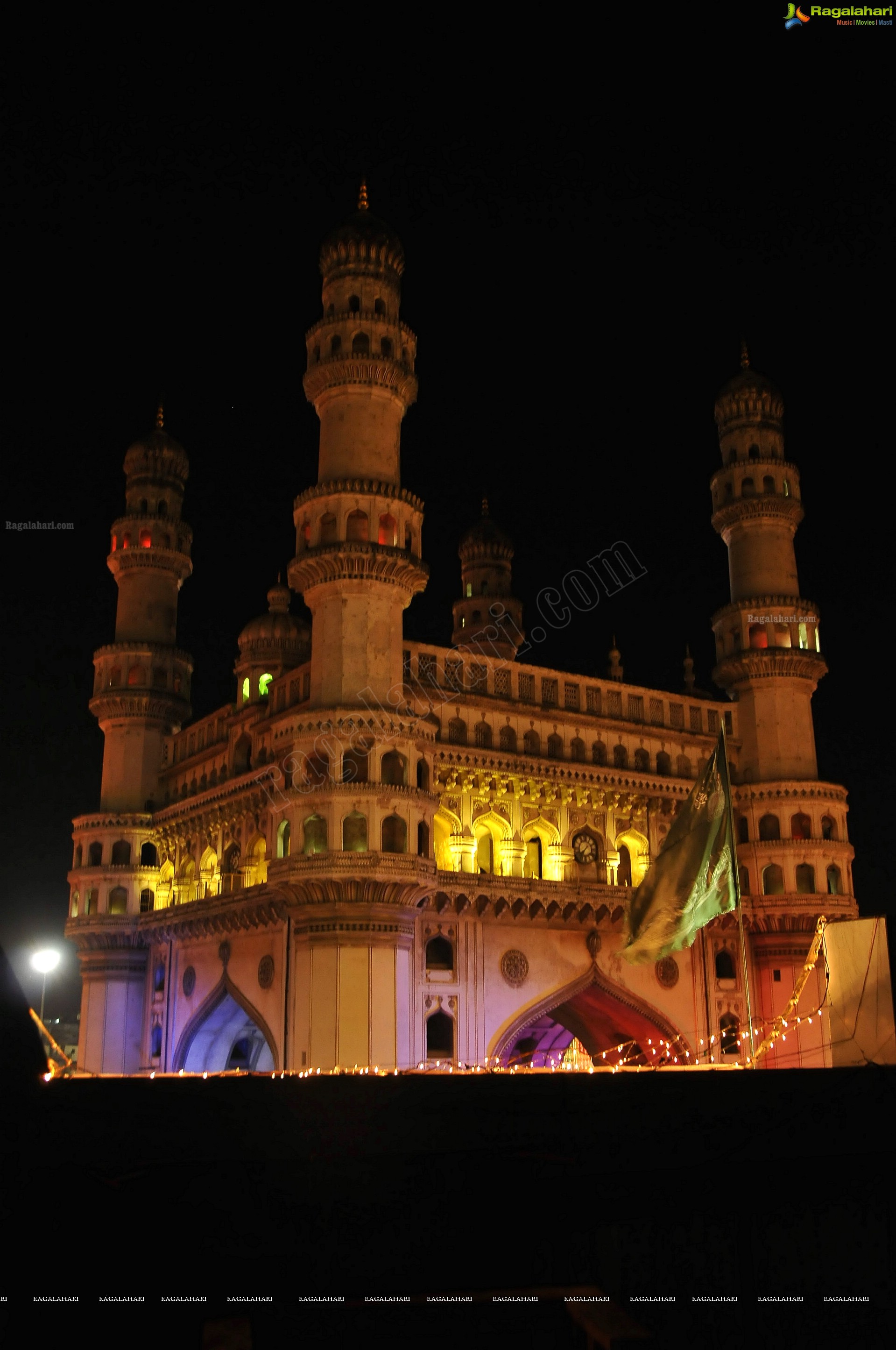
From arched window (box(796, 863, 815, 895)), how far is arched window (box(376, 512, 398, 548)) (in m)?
16.8

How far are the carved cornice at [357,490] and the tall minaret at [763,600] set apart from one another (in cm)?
1425

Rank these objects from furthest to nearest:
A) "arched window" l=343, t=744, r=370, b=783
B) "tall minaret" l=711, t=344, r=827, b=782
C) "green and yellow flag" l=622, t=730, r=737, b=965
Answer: "tall minaret" l=711, t=344, r=827, b=782, "arched window" l=343, t=744, r=370, b=783, "green and yellow flag" l=622, t=730, r=737, b=965

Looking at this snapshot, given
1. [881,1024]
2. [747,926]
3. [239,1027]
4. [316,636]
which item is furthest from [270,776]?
[881,1024]

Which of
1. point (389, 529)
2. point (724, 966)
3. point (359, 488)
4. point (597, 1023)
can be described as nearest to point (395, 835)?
point (389, 529)

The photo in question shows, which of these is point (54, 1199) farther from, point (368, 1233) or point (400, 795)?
point (400, 795)

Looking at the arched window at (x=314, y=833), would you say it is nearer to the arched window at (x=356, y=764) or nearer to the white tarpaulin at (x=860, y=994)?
the arched window at (x=356, y=764)

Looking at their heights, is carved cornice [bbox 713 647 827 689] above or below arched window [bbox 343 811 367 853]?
above

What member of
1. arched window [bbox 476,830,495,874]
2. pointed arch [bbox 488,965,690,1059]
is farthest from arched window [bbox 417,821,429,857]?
pointed arch [bbox 488,965,690,1059]

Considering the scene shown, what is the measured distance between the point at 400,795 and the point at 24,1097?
61.7ft

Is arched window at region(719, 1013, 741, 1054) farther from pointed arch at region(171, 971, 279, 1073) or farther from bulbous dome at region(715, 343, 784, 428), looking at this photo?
bulbous dome at region(715, 343, 784, 428)

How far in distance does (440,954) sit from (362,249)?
20252 mm

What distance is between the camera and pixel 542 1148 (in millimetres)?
14227

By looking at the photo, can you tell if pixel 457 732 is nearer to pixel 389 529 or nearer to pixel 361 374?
pixel 389 529

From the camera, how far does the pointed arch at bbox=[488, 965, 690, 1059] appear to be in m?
35.6
